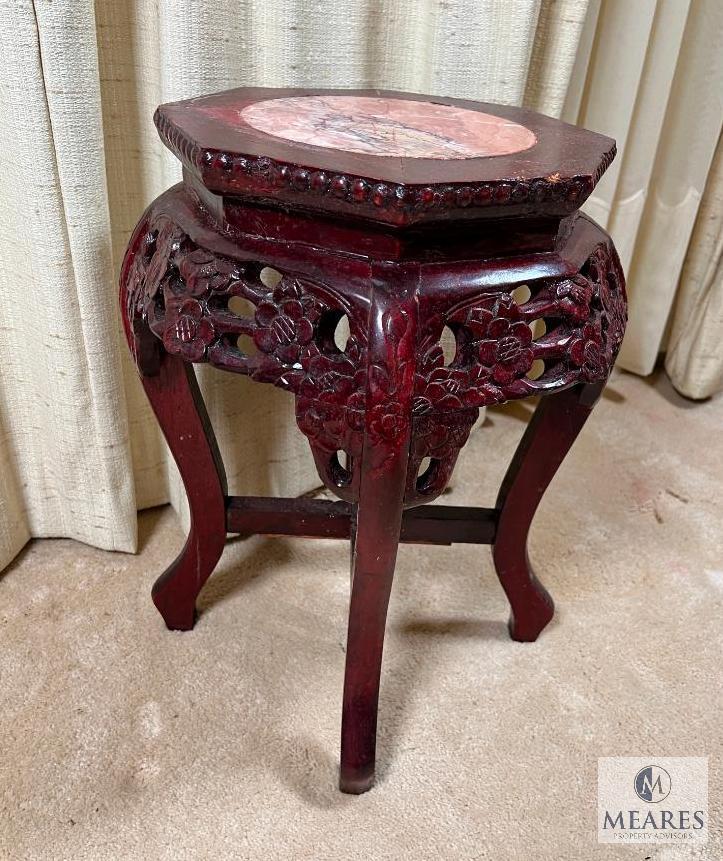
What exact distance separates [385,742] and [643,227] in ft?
3.86

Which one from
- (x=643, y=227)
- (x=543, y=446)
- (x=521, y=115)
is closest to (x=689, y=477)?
(x=643, y=227)

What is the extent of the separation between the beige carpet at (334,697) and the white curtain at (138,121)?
136 mm

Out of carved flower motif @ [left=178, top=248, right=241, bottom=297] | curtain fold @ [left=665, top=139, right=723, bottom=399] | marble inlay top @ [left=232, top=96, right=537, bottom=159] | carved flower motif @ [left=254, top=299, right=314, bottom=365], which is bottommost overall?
curtain fold @ [left=665, top=139, right=723, bottom=399]

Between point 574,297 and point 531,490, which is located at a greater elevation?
point 574,297

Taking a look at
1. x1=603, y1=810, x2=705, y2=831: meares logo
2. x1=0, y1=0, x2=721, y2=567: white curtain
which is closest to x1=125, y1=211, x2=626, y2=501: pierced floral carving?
x1=0, y1=0, x2=721, y2=567: white curtain

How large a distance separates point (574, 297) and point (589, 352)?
53 millimetres

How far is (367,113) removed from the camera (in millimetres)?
821

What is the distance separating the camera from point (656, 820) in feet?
2.75

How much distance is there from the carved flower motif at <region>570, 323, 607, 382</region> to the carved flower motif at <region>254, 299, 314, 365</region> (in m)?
0.24

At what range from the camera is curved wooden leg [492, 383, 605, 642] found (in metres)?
0.88

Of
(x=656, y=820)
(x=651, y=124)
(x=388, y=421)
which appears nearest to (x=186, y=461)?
(x=388, y=421)

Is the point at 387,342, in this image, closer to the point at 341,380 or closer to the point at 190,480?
the point at 341,380

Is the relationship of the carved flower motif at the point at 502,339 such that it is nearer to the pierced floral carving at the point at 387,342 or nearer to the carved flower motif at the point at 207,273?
the pierced floral carving at the point at 387,342

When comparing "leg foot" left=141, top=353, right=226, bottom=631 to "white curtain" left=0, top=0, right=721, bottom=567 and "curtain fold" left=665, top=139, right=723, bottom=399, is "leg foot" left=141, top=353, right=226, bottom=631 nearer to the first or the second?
"white curtain" left=0, top=0, right=721, bottom=567
